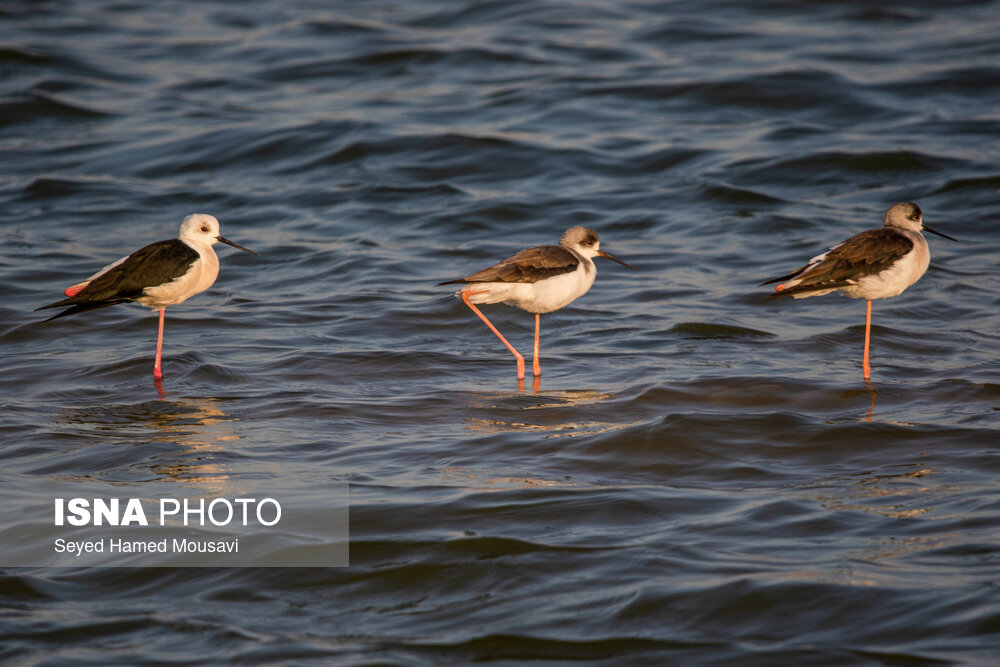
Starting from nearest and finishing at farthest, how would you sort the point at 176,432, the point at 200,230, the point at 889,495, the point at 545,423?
1. the point at 889,495
2. the point at 176,432
3. the point at 545,423
4. the point at 200,230

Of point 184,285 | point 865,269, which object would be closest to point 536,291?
point 865,269

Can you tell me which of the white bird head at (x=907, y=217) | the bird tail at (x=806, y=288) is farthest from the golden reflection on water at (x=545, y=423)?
the white bird head at (x=907, y=217)

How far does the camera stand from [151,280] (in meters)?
8.99

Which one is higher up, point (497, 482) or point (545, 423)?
point (545, 423)

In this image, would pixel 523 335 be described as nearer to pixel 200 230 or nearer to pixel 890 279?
pixel 200 230

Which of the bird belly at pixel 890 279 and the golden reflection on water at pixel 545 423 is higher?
the bird belly at pixel 890 279

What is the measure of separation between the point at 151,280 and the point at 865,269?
5645 millimetres

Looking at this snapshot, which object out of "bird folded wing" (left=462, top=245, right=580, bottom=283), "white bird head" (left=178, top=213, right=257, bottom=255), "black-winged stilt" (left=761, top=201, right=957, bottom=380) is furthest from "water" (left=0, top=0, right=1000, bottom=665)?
"white bird head" (left=178, top=213, right=257, bottom=255)

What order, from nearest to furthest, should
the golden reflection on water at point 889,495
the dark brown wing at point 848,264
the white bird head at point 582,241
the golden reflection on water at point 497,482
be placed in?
the golden reflection on water at point 889,495
the golden reflection on water at point 497,482
the dark brown wing at point 848,264
the white bird head at point 582,241

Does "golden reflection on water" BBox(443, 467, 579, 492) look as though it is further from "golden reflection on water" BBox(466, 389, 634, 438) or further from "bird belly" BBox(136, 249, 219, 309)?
"bird belly" BBox(136, 249, 219, 309)

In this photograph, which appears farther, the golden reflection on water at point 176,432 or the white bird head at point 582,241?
the white bird head at point 582,241

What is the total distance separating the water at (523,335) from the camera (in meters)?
5.09

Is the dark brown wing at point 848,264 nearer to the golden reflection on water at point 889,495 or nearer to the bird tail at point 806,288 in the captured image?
the bird tail at point 806,288

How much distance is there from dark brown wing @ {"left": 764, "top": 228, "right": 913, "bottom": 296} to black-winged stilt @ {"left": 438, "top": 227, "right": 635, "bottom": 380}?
1455 millimetres
